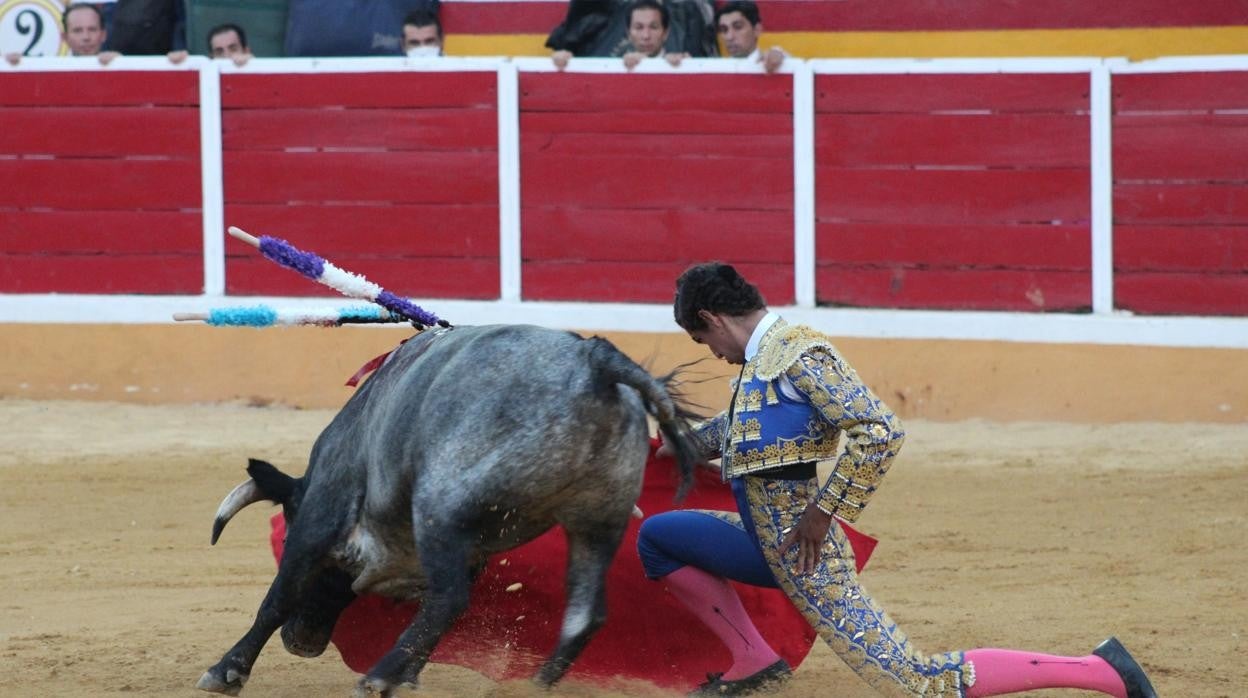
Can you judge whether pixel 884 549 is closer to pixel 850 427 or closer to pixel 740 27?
pixel 850 427

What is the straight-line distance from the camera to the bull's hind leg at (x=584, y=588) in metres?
3.21

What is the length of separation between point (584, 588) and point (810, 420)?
48 centimetres

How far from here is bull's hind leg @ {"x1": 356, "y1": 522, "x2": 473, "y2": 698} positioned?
3133 mm

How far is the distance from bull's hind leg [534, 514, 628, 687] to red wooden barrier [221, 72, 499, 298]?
4374 millimetres

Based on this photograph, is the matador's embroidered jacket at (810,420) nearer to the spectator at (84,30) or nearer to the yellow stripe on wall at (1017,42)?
the yellow stripe on wall at (1017,42)

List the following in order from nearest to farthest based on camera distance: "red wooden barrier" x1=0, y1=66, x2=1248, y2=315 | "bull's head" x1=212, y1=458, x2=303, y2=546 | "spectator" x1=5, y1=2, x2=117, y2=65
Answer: "bull's head" x1=212, y1=458, x2=303, y2=546 < "red wooden barrier" x1=0, y1=66, x2=1248, y2=315 < "spectator" x1=5, y1=2, x2=117, y2=65

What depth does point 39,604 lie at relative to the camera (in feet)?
15.1

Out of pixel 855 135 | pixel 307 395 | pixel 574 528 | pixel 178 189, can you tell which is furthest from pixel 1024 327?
pixel 574 528

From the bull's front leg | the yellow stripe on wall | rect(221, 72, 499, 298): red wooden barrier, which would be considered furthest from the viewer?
rect(221, 72, 499, 298): red wooden barrier

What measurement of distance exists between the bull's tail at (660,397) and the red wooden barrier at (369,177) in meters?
4.35

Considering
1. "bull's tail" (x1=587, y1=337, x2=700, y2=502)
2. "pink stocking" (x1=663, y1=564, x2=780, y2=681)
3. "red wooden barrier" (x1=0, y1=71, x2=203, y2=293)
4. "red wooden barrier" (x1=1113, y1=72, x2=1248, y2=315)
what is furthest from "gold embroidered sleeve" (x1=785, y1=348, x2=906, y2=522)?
"red wooden barrier" (x1=0, y1=71, x2=203, y2=293)

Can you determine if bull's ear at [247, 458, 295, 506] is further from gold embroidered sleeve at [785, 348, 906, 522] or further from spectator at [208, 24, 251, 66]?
spectator at [208, 24, 251, 66]

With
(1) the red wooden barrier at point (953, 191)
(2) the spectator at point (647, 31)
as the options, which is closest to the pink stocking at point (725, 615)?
(1) the red wooden barrier at point (953, 191)

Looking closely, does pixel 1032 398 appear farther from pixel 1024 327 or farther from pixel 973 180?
pixel 973 180
